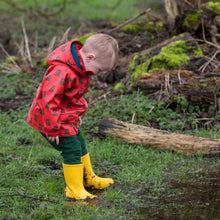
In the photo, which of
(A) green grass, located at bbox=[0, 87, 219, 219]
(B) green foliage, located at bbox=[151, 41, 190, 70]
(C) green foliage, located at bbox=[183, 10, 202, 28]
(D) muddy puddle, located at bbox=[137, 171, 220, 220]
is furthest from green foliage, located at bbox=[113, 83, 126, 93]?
(D) muddy puddle, located at bbox=[137, 171, 220, 220]

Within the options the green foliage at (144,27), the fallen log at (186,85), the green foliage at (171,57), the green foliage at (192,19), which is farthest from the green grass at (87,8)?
the fallen log at (186,85)

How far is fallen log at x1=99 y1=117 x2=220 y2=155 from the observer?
4.35 m

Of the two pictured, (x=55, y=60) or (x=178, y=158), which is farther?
(x=178, y=158)

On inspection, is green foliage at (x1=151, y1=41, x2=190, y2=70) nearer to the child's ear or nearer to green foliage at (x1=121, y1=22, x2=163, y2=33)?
green foliage at (x1=121, y1=22, x2=163, y2=33)

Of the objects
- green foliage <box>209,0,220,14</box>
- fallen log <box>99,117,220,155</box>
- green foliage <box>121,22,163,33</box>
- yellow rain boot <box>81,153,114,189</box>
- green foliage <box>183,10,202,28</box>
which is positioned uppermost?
green foliage <box>209,0,220,14</box>

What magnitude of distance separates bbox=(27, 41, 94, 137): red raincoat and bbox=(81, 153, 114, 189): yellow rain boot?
56 cm

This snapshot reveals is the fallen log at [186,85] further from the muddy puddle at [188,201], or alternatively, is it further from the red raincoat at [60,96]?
the red raincoat at [60,96]

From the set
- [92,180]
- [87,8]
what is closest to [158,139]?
[92,180]

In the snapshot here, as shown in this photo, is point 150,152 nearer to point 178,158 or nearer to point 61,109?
point 178,158

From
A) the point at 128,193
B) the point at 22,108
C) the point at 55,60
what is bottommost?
the point at 22,108

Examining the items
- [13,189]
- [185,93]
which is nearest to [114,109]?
[185,93]

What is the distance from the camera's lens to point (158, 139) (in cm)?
459

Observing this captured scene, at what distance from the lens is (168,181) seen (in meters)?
3.60

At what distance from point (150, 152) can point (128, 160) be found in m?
0.38
